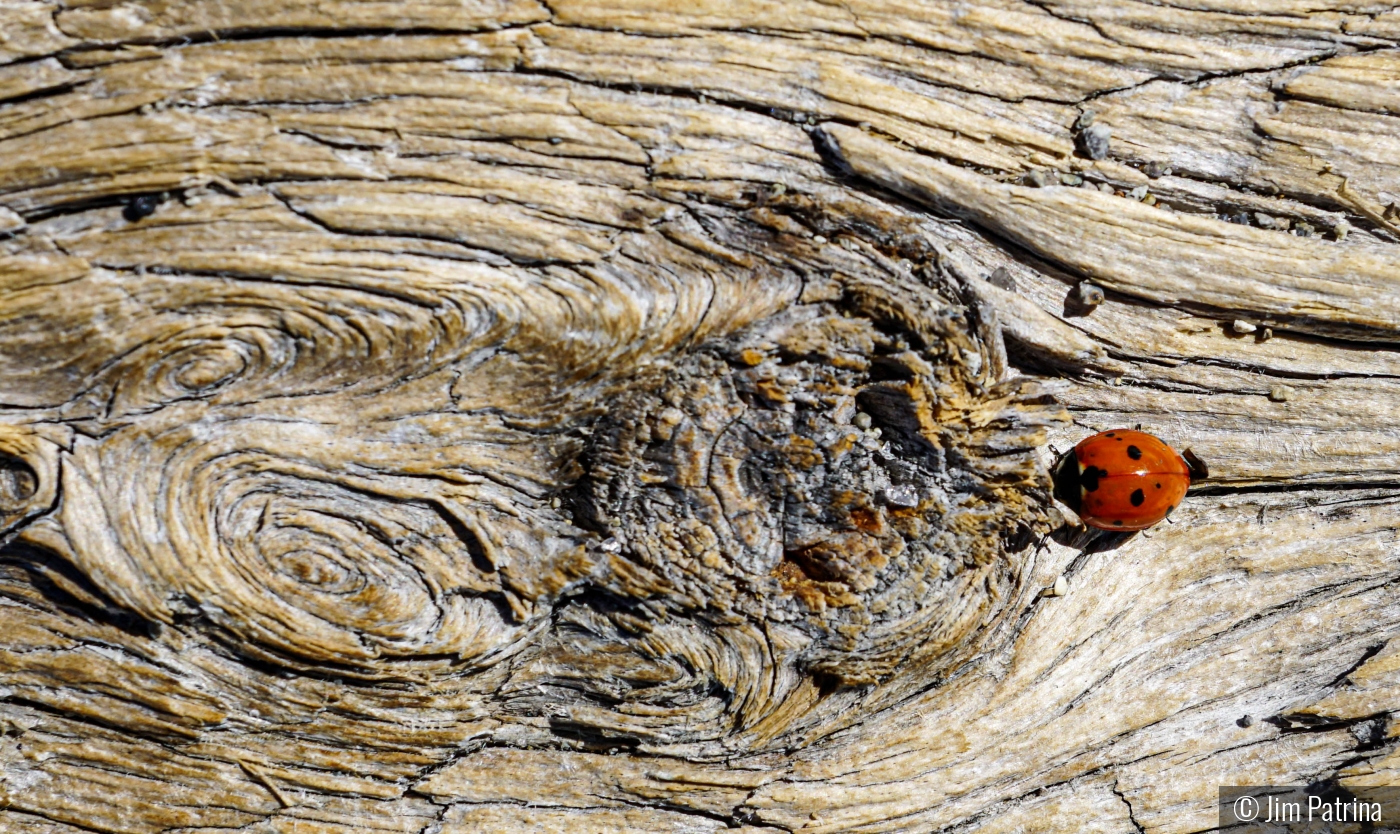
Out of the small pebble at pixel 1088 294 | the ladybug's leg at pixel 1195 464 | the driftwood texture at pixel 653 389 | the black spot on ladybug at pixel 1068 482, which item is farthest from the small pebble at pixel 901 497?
the ladybug's leg at pixel 1195 464

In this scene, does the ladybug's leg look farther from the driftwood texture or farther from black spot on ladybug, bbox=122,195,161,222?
black spot on ladybug, bbox=122,195,161,222

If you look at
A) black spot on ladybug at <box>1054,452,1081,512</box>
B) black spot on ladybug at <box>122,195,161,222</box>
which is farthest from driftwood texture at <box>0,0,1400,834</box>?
black spot on ladybug at <box>1054,452,1081,512</box>

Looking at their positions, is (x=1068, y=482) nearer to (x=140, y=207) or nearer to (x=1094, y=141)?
(x=1094, y=141)

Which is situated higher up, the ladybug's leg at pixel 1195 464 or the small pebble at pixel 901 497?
the ladybug's leg at pixel 1195 464

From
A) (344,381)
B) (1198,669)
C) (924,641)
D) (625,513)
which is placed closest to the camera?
(344,381)

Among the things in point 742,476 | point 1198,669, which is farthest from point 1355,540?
point 742,476

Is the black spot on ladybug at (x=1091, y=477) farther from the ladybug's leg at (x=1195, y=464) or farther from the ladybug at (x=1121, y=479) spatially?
the ladybug's leg at (x=1195, y=464)

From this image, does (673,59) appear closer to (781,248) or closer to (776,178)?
(776,178)
